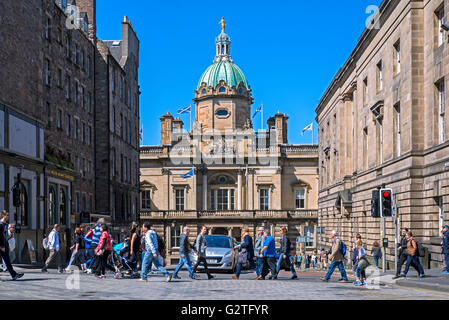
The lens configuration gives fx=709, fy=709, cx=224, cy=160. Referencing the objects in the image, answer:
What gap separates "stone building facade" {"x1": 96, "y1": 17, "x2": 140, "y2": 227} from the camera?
52.1 metres

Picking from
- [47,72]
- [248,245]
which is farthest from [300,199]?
[248,245]

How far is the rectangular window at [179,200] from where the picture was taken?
82.9 meters

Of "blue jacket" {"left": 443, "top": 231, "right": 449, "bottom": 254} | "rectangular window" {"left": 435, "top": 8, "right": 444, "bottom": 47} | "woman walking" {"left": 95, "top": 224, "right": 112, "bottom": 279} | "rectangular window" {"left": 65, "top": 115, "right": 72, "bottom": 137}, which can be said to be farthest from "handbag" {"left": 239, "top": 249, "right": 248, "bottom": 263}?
"rectangular window" {"left": 65, "top": 115, "right": 72, "bottom": 137}

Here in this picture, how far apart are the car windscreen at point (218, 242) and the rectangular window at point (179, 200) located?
176 feet

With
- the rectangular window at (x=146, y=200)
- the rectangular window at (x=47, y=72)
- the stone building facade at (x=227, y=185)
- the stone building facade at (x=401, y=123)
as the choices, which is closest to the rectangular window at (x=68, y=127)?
the rectangular window at (x=47, y=72)

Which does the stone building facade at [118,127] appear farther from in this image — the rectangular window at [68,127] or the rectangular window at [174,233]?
the rectangular window at [174,233]

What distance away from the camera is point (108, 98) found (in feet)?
172

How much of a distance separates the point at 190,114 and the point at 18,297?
240 ft

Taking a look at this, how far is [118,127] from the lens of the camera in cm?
5641

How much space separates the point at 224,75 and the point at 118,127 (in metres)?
38.1

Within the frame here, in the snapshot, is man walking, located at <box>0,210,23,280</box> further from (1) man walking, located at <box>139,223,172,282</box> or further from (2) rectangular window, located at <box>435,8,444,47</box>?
(2) rectangular window, located at <box>435,8,444,47</box>

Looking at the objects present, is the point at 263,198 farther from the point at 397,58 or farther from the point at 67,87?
the point at 397,58
